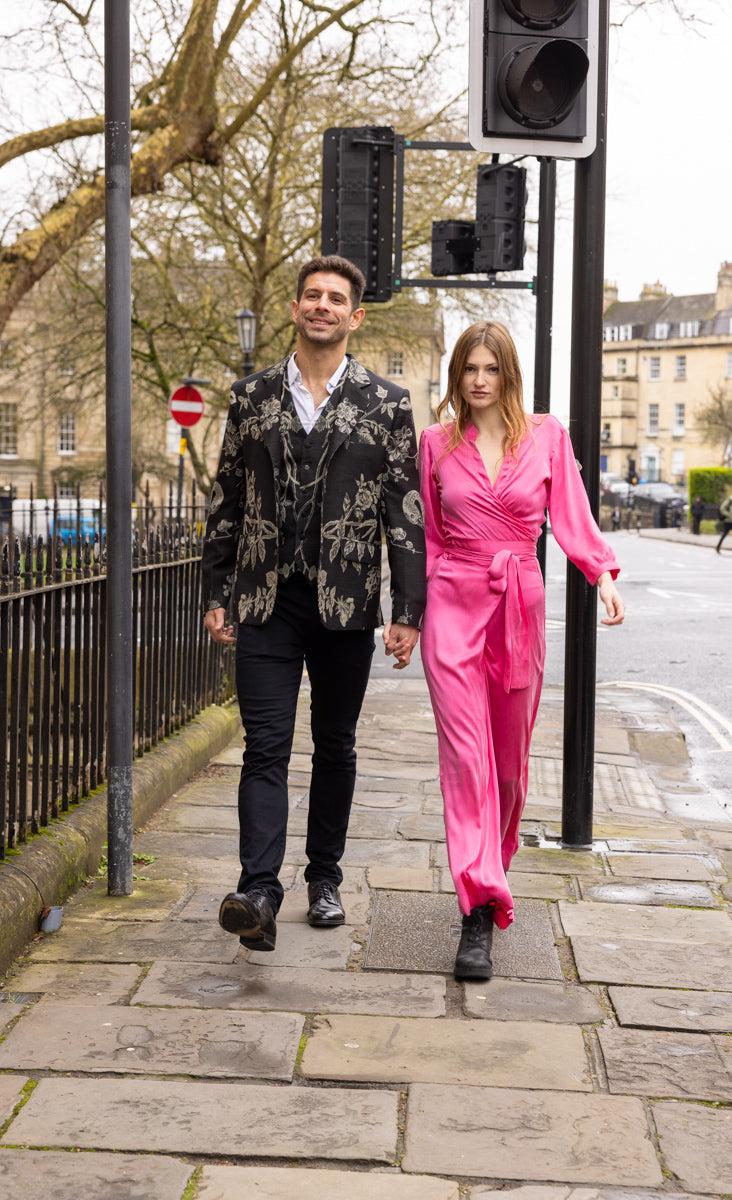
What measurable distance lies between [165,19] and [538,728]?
715 cm

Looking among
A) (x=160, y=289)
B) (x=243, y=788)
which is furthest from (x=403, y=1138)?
(x=160, y=289)

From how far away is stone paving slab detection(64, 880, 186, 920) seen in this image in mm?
4121

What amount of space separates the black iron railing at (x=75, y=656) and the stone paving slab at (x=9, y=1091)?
1.13 m

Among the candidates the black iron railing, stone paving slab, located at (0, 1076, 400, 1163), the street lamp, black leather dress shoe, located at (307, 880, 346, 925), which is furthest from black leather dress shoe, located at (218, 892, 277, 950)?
the street lamp

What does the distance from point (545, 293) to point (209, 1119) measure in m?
4.77

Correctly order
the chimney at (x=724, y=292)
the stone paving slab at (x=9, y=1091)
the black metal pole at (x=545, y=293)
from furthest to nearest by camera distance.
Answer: the chimney at (x=724, y=292), the black metal pole at (x=545, y=293), the stone paving slab at (x=9, y=1091)

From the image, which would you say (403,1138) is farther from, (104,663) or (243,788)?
(104,663)

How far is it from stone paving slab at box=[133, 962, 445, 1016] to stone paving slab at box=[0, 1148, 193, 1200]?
0.80 m

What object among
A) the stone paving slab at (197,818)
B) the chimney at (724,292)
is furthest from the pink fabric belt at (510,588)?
the chimney at (724,292)

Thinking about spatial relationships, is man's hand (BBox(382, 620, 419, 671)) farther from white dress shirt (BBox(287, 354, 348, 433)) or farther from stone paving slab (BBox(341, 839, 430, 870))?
stone paving slab (BBox(341, 839, 430, 870))

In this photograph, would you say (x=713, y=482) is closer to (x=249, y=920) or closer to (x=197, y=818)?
(x=197, y=818)

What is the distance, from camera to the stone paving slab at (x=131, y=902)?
162 inches

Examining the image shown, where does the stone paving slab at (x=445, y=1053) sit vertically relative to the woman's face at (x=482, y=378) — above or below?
below

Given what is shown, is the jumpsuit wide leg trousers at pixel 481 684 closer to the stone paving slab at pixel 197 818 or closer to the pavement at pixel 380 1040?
the pavement at pixel 380 1040
